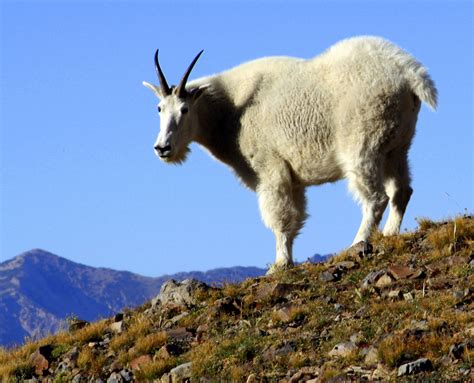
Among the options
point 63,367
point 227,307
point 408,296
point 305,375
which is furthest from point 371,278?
point 63,367

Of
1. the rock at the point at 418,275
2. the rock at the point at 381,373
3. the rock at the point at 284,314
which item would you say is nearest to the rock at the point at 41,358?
the rock at the point at 284,314

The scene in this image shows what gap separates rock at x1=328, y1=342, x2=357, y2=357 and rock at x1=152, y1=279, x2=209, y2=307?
130 inches

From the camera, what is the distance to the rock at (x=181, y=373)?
12.5 m

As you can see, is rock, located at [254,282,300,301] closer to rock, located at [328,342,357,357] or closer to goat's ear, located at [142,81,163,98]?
rock, located at [328,342,357,357]

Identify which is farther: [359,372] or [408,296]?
[408,296]

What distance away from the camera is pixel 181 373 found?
497 inches

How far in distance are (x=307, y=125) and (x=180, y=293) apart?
3121mm

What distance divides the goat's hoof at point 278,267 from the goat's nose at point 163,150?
2310 millimetres

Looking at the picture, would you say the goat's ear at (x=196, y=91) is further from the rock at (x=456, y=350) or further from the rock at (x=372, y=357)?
the rock at (x=456, y=350)

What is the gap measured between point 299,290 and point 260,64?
15.2ft

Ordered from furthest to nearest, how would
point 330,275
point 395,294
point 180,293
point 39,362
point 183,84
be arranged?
point 183,84 < point 180,293 < point 330,275 < point 39,362 < point 395,294

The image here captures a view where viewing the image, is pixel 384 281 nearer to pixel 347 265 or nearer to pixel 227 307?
pixel 347 265

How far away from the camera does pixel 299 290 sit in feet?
47.6

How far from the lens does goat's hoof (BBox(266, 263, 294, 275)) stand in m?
16.3
